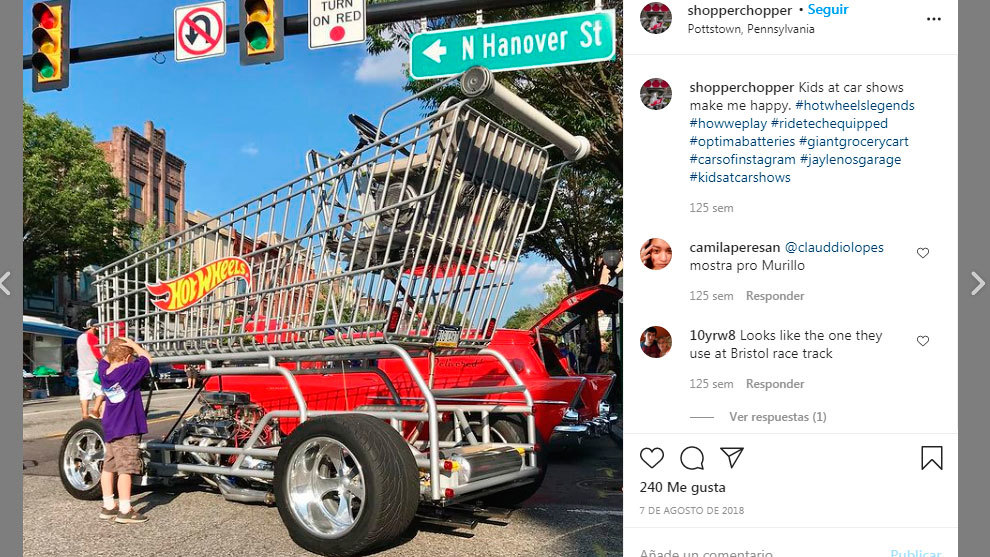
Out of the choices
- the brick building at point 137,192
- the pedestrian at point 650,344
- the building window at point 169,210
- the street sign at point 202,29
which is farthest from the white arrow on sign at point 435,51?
the building window at point 169,210

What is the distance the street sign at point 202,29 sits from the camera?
989 centimetres

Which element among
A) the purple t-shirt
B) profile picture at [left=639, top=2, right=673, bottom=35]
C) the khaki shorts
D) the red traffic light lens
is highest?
the red traffic light lens

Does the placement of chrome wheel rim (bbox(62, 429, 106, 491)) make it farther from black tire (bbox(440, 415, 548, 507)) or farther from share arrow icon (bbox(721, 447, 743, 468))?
share arrow icon (bbox(721, 447, 743, 468))

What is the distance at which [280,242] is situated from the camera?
532 centimetres

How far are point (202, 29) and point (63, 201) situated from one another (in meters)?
23.1

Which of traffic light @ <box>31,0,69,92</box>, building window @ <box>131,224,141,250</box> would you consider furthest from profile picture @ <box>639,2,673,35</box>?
building window @ <box>131,224,141,250</box>

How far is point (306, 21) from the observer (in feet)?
31.6

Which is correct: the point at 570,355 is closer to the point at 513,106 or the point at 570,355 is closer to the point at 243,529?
the point at 243,529

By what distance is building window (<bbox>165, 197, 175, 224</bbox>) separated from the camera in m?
46.8

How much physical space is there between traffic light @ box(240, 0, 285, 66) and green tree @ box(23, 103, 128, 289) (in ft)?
74.8

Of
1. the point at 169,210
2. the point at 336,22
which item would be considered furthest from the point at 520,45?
the point at 169,210

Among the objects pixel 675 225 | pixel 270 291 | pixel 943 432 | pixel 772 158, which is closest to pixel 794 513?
pixel 943 432

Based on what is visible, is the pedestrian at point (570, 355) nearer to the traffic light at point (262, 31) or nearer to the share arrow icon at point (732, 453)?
the traffic light at point (262, 31)
